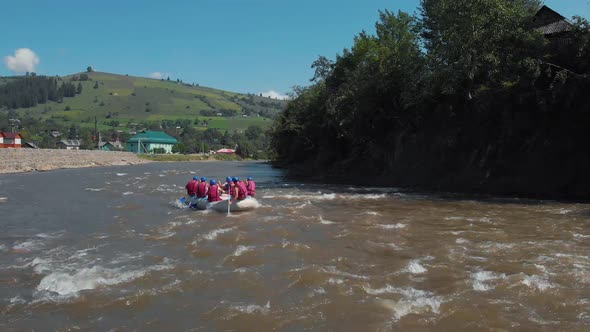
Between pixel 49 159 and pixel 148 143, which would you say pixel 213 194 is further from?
pixel 148 143

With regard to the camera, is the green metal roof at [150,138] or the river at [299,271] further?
the green metal roof at [150,138]

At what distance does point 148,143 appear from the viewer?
148 meters

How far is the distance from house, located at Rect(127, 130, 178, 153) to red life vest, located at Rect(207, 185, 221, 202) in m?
124

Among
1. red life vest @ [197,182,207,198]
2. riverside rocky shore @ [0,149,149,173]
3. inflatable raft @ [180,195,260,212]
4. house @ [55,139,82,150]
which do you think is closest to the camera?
inflatable raft @ [180,195,260,212]

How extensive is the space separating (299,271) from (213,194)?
11.3 metres

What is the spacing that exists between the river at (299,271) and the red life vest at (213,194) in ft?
4.27

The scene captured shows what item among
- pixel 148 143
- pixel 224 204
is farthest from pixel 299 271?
pixel 148 143

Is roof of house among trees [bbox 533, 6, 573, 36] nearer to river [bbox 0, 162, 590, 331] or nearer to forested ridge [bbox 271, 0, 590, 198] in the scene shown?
forested ridge [bbox 271, 0, 590, 198]

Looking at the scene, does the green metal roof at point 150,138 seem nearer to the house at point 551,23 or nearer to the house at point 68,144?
the house at point 68,144

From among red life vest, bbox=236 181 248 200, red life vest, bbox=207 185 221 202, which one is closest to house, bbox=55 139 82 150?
red life vest, bbox=207 185 221 202

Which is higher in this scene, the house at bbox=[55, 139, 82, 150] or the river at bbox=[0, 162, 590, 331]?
the house at bbox=[55, 139, 82, 150]

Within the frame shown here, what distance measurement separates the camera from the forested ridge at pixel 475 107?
972 inches

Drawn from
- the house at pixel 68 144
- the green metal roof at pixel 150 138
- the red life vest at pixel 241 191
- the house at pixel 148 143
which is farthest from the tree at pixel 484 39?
the green metal roof at pixel 150 138

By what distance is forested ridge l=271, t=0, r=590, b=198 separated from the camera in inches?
972
